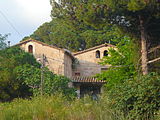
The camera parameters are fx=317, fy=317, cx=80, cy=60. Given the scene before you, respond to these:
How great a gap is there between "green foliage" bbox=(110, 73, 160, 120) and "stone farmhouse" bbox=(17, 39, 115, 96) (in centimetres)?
1318

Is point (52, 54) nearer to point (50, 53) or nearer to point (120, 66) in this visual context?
point (50, 53)

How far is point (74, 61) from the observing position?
118 ft

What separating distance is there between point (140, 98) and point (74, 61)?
986 inches

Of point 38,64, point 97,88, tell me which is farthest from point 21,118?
point 97,88

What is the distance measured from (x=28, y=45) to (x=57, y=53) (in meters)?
2.83

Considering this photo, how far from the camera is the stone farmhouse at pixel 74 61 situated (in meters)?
29.8

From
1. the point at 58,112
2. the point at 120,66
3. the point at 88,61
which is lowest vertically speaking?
the point at 58,112

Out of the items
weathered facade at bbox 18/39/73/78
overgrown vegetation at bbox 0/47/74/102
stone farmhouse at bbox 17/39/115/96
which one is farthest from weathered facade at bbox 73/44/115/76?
overgrown vegetation at bbox 0/47/74/102

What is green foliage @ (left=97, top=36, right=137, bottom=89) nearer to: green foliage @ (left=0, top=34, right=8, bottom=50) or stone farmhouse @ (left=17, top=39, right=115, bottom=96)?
stone farmhouse @ (left=17, top=39, right=115, bottom=96)

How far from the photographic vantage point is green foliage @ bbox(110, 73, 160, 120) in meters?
10.7

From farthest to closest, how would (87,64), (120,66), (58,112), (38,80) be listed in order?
(87,64)
(120,66)
(38,80)
(58,112)

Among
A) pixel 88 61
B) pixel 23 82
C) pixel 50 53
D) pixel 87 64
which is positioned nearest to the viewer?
pixel 23 82

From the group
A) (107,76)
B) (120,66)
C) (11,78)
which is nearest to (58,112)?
(11,78)

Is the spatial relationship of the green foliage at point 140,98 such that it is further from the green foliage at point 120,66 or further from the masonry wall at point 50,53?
the masonry wall at point 50,53
